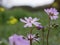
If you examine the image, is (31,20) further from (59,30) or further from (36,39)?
(59,30)

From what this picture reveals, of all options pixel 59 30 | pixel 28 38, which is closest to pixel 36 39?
pixel 28 38

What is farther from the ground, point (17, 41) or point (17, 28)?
point (17, 28)

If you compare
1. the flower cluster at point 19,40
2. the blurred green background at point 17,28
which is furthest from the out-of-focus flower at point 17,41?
the blurred green background at point 17,28

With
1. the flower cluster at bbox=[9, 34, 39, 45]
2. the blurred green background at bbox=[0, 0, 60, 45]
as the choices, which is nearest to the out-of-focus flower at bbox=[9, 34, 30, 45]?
the flower cluster at bbox=[9, 34, 39, 45]

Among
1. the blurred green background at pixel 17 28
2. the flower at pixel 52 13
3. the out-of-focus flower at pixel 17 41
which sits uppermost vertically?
the blurred green background at pixel 17 28

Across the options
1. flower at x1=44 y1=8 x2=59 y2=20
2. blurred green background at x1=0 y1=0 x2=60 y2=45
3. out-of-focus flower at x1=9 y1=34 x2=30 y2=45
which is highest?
blurred green background at x1=0 y1=0 x2=60 y2=45

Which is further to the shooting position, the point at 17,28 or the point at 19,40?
the point at 17,28

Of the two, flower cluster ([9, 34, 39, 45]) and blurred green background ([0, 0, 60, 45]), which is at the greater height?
blurred green background ([0, 0, 60, 45])

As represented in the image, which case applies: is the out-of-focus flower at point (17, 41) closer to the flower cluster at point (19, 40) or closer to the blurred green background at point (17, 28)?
the flower cluster at point (19, 40)

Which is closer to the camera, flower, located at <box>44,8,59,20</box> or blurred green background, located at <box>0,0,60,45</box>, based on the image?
flower, located at <box>44,8,59,20</box>

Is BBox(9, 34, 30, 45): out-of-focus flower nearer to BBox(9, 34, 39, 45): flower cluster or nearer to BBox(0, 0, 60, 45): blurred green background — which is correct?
BBox(9, 34, 39, 45): flower cluster

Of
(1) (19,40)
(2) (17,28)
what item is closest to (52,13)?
(1) (19,40)

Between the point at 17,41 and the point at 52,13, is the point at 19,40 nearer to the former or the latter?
the point at 17,41
